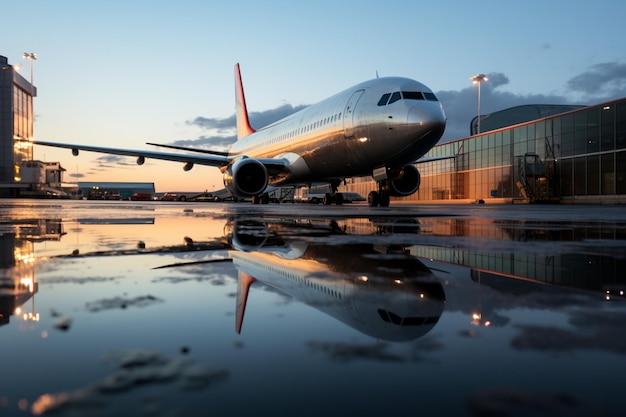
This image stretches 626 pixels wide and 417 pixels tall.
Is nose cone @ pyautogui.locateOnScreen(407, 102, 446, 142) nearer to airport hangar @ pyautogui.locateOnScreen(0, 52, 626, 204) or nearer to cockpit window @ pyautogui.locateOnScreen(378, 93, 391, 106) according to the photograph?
cockpit window @ pyautogui.locateOnScreen(378, 93, 391, 106)

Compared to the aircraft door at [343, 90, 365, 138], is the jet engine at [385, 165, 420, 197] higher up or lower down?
lower down

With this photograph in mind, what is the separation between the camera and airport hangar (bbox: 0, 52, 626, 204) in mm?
30203

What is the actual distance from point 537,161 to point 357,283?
38496mm

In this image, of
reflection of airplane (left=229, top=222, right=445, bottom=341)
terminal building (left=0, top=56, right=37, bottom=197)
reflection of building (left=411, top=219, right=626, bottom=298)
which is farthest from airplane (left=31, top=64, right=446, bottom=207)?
terminal building (left=0, top=56, right=37, bottom=197)

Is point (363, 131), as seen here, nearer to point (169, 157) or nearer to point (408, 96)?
point (408, 96)

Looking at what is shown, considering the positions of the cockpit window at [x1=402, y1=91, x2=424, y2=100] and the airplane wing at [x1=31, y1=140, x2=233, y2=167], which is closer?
the cockpit window at [x1=402, y1=91, x2=424, y2=100]

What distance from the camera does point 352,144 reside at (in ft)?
48.4

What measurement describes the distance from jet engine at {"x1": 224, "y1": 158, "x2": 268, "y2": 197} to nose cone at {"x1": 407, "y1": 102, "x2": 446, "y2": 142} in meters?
6.62

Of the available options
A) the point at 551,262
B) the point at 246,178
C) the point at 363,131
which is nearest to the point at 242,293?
the point at 551,262

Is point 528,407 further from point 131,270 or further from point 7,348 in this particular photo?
point 131,270

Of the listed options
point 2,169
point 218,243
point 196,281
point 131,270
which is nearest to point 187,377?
point 196,281

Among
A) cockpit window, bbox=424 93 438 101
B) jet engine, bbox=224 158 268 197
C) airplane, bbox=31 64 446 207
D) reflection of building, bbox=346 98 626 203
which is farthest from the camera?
reflection of building, bbox=346 98 626 203

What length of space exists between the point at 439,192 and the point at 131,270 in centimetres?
5056

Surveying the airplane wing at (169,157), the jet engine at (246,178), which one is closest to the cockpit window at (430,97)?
the jet engine at (246,178)
